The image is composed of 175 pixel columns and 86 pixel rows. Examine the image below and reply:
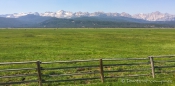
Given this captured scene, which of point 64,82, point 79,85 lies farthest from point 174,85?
point 64,82

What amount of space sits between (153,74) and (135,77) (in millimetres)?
1445

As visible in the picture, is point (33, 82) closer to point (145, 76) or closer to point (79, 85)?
point (79, 85)

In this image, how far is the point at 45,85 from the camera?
17.1 metres

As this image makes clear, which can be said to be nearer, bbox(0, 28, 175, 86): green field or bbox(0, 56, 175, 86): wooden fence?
bbox(0, 56, 175, 86): wooden fence

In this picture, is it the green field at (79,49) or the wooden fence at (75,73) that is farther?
the green field at (79,49)

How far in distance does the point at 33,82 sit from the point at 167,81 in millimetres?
10029

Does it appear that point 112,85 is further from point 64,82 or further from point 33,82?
point 33,82

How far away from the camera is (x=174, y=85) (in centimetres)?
1508

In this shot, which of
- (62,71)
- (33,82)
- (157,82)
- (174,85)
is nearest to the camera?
(174,85)

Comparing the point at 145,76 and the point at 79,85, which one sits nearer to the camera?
the point at 79,85

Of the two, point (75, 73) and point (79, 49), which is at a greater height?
point (75, 73)

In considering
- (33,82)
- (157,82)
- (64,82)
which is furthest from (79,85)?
(157,82)

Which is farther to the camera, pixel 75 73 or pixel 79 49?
pixel 79 49

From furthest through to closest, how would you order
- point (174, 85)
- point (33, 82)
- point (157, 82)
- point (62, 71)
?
point (62, 71)
point (33, 82)
point (157, 82)
point (174, 85)
